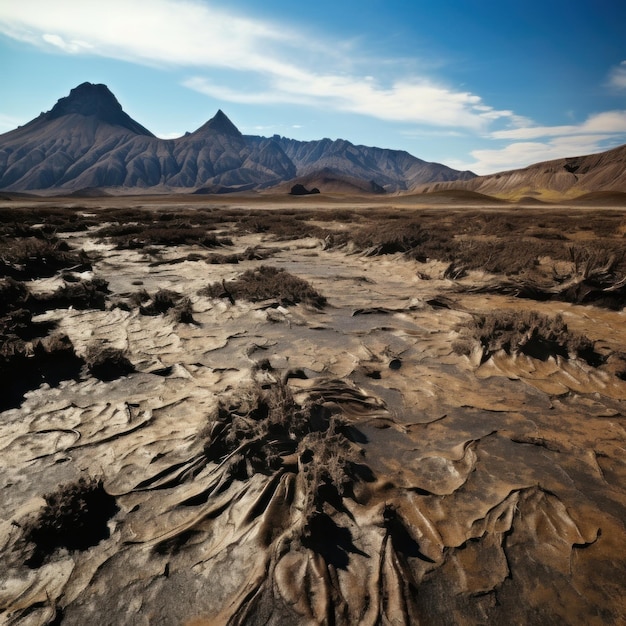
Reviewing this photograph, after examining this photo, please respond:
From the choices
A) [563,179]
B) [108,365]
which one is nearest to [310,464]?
[108,365]

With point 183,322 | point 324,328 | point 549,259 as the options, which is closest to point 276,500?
point 324,328

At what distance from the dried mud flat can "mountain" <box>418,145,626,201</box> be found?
334ft

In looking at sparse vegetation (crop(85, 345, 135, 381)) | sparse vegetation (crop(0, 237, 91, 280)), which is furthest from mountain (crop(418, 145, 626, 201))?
sparse vegetation (crop(85, 345, 135, 381))

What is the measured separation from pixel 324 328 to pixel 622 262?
8.27 m

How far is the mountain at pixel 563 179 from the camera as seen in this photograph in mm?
93812

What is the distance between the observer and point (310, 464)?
2994 millimetres

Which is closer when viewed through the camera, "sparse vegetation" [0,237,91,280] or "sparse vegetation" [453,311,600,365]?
"sparse vegetation" [453,311,600,365]

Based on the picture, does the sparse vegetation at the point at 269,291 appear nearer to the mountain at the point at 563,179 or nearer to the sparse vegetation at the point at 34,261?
the sparse vegetation at the point at 34,261

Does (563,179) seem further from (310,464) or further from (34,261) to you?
(310,464)

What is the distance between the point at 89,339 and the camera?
5859mm

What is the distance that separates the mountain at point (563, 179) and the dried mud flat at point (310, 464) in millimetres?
101657

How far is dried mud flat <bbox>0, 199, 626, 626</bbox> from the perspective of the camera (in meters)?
2.18

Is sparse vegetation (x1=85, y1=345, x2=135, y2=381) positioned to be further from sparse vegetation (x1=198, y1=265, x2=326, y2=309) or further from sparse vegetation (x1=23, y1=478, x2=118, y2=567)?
sparse vegetation (x1=198, y1=265, x2=326, y2=309)

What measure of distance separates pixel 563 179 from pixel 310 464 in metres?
128
